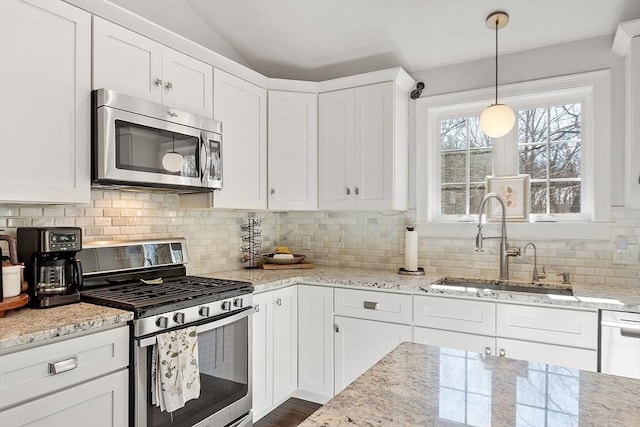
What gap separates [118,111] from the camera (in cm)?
201

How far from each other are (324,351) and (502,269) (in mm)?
1323

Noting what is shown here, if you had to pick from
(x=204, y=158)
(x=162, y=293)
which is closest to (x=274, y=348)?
(x=162, y=293)

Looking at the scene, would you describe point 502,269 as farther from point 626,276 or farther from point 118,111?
point 118,111

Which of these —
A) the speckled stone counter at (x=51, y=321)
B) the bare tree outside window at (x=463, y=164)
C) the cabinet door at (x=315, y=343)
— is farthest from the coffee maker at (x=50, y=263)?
the bare tree outside window at (x=463, y=164)

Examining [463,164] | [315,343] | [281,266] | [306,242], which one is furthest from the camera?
[306,242]

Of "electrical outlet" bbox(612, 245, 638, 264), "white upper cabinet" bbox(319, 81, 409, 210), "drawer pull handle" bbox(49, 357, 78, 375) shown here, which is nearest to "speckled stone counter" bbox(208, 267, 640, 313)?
"electrical outlet" bbox(612, 245, 638, 264)

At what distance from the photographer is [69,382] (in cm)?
151

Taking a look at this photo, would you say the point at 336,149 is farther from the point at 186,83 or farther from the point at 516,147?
the point at 516,147

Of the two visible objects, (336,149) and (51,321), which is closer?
(51,321)

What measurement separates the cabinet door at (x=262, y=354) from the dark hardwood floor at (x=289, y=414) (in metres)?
0.07

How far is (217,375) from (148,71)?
1.67 meters

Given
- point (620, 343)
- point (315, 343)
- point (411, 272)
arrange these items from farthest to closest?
point (411, 272) < point (315, 343) < point (620, 343)

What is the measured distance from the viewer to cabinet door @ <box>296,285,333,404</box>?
111 inches

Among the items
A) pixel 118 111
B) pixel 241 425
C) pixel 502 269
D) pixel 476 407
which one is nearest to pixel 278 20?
pixel 118 111
